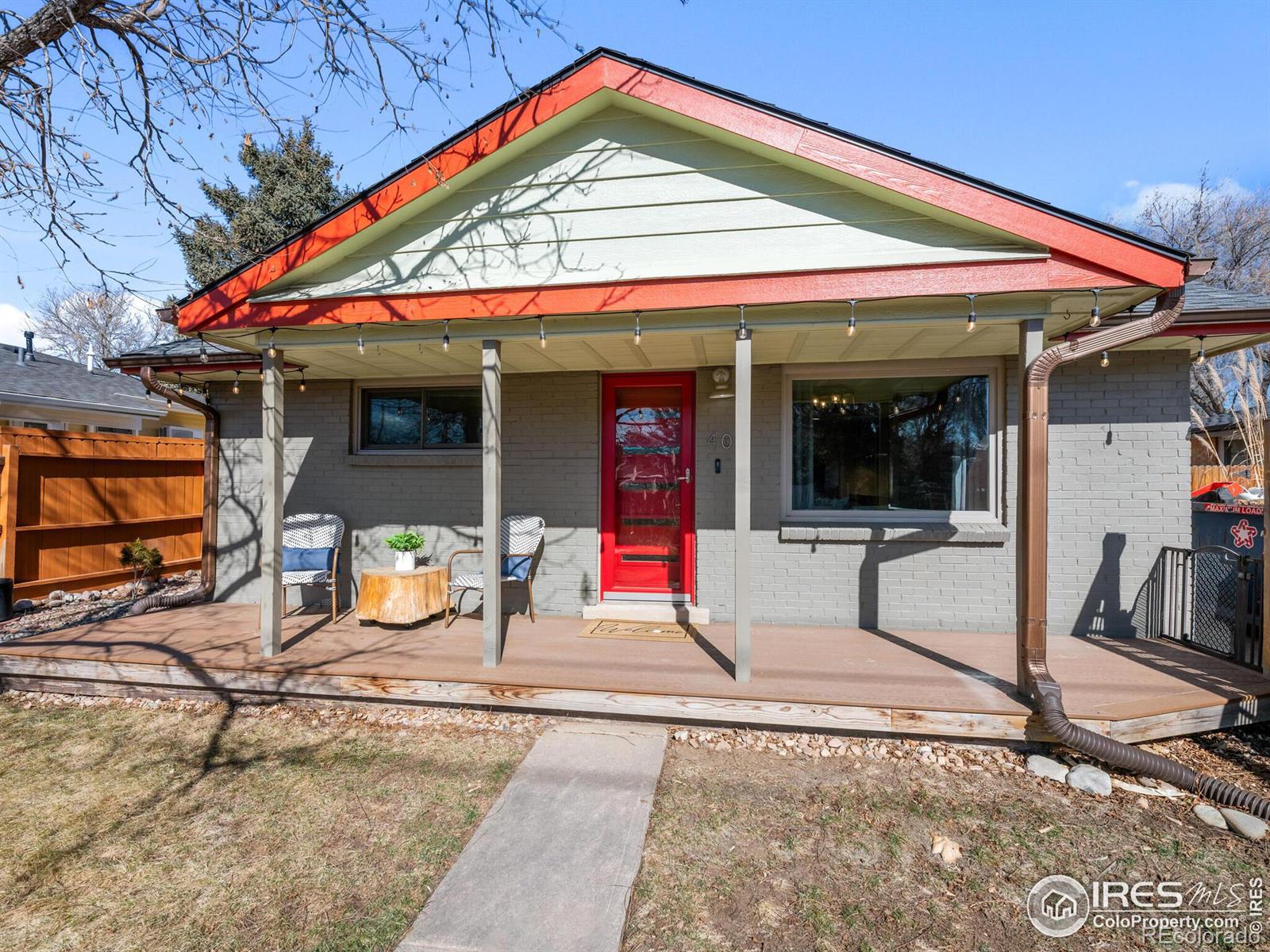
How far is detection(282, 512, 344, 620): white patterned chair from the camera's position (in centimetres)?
521

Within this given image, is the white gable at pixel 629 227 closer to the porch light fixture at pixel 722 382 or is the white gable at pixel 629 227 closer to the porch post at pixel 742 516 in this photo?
the porch post at pixel 742 516

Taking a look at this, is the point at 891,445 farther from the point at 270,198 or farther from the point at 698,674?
the point at 270,198

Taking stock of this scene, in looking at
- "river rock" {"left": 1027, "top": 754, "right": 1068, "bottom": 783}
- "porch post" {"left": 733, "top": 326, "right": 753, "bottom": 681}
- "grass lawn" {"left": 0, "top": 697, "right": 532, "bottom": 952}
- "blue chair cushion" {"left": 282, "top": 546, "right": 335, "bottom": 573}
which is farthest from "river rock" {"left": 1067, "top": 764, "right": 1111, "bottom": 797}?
"blue chair cushion" {"left": 282, "top": 546, "right": 335, "bottom": 573}

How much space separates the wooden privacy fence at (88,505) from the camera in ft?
20.9

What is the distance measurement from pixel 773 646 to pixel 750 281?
2540 millimetres

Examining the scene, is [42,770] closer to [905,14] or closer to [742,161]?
[742,161]

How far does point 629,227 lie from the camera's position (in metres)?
3.70

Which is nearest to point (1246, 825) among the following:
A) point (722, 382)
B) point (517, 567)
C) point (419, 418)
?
point (722, 382)

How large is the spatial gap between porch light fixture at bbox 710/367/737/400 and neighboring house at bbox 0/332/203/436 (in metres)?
9.49

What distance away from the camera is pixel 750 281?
349cm

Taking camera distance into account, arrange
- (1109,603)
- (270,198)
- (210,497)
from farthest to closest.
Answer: (270,198) → (210,497) → (1109,603)

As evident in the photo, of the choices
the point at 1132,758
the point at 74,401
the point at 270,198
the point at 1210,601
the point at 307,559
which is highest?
the point at 270,198

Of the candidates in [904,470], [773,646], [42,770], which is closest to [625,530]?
[773,646]

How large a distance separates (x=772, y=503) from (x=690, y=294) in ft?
7.23
